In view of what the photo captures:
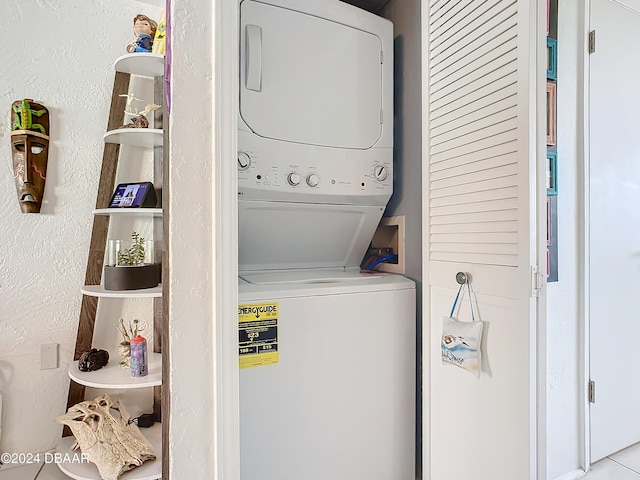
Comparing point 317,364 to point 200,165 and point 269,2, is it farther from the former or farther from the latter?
point 269,2

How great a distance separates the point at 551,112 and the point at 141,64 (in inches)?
73.3

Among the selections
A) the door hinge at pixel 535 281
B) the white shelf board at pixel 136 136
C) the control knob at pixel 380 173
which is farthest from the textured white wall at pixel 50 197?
the door hinge at pixel 535 281

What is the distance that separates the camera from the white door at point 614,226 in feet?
5.88

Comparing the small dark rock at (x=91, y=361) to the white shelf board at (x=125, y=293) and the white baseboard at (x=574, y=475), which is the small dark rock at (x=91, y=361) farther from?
the white baseboard at (x=574, y=475)

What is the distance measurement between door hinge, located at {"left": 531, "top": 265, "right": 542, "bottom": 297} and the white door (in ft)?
3.13

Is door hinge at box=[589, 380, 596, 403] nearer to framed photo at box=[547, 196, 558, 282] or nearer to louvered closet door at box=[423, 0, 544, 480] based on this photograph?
framed photo at box=[547, 196, 558, 282]

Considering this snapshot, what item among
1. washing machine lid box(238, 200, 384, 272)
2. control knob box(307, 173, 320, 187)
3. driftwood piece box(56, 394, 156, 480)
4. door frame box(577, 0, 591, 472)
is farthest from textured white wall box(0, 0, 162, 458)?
door frame box(577, 0, 591, 472)

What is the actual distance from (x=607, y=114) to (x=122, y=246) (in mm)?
2368

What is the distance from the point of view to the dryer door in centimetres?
144

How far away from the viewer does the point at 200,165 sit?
2.98ft

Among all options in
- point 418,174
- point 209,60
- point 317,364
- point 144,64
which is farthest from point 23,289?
point 418,174

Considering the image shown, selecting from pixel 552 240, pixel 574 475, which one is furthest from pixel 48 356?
pixel 574 475

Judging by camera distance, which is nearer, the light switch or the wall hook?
the wall hook

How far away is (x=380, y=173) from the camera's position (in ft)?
5.49
